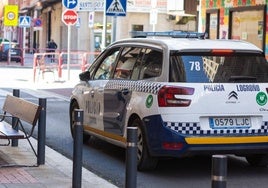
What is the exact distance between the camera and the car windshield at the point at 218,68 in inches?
315

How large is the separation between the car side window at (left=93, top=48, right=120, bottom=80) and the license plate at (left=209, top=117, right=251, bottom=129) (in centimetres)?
216

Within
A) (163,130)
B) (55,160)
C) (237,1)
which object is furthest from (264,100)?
(237,1)

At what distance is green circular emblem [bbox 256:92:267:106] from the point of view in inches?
319

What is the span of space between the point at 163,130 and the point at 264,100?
4.54 ft

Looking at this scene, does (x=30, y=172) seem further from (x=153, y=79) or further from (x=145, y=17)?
(x=145, y=17)

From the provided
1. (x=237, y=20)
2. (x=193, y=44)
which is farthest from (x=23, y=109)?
(x=237, y=20)

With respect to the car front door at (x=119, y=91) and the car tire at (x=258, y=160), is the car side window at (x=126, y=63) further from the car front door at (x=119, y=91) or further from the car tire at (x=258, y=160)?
the car tire at (x=258, y=160)

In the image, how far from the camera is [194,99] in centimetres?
779

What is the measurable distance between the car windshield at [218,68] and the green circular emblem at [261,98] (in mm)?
207

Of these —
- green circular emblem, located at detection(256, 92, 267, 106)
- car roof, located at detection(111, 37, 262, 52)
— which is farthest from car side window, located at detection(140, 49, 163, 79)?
green circular emblem, located at detection(256, 92, 267, 106)

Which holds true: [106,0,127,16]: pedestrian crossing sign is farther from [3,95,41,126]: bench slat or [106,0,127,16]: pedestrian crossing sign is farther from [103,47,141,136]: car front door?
[3,95,41,126]: bench slat

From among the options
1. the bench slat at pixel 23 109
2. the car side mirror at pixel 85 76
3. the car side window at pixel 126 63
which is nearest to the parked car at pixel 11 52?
the car side mirror at pixel 85 76

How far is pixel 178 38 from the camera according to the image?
29.4ft

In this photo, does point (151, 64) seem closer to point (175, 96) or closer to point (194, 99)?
point (175, 96)
